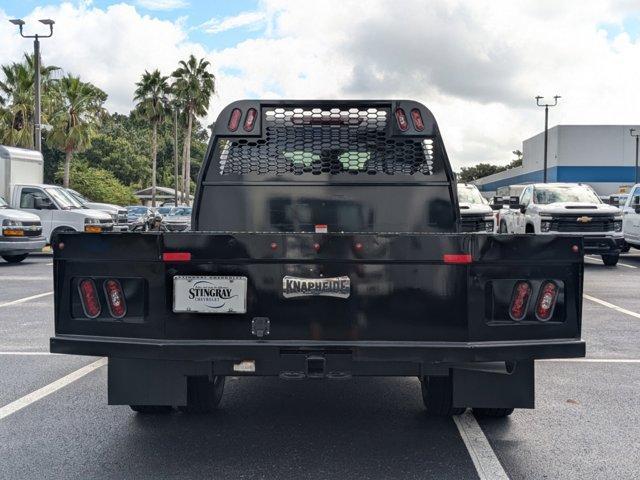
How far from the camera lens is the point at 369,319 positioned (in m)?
3.95

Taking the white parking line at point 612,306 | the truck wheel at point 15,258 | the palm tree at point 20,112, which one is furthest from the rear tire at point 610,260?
the palm tree at point 20,112

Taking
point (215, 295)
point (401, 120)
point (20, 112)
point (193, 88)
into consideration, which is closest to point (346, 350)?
point (215, 295)

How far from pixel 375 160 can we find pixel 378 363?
193cm

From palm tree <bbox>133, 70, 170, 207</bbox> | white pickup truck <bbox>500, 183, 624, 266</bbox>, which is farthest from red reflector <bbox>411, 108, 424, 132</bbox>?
palm tree <bbox>133, 70, 170, 207</bbox>

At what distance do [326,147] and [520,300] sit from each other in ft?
7.09

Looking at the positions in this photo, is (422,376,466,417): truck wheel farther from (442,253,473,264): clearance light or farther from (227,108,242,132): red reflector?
(227,108,242,132): red reflector

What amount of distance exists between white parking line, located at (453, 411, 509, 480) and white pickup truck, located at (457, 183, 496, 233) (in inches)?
487

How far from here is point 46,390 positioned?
19.7 ft

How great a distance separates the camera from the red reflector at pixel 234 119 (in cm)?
533

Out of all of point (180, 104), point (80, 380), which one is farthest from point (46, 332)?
point (180, 104)

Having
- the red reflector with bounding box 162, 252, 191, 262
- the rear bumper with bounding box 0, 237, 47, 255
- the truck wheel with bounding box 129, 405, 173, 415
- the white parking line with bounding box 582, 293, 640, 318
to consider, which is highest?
the red reflector with bounding box 162, 252, 191, 262

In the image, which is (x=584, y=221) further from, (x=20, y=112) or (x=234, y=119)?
(x=20, y=112)

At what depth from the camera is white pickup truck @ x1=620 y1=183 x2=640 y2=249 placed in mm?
18734

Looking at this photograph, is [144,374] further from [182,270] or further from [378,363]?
[378,363]
